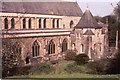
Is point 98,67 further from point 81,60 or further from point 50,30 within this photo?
point 50,30

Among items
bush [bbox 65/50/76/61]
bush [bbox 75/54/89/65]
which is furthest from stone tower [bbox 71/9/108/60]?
bush [bbox 75/54/89/65]

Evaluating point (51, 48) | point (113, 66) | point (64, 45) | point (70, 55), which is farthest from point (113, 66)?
point (64, 45)

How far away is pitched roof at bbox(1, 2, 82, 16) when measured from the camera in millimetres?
21384

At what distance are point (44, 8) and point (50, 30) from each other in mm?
1760

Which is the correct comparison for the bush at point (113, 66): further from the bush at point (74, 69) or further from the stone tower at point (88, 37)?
the stone tower at point (88, 37)

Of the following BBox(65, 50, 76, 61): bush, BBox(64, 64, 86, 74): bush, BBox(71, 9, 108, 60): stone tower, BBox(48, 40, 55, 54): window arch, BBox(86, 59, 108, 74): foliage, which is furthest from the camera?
BBox(48, 40, 55, 54): window arch

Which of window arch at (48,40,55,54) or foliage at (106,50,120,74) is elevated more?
window arch at (48,40,55,54)

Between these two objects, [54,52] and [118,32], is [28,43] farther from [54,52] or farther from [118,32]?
[118,32]

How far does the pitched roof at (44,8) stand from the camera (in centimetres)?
2138

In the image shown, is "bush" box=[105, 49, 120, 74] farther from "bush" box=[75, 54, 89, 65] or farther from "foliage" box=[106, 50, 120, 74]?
"bush" box=[75, 54, 89, 65]

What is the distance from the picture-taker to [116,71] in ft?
44.4

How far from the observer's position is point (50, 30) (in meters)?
24.7

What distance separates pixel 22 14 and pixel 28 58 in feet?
10.5

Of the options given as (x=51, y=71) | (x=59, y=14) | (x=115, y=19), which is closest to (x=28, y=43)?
(x=59, y=14)
